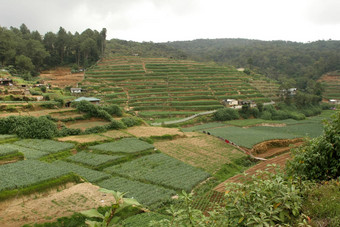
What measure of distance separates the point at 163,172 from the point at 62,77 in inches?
1634

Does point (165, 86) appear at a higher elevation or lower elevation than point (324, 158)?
higher

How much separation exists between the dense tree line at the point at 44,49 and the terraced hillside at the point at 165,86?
5275 mm

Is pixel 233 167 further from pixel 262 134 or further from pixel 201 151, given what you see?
pixel 262 134

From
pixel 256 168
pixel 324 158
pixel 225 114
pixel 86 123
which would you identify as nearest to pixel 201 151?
pixel 256 168

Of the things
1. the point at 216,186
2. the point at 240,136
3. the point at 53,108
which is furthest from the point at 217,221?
the point at 53,108

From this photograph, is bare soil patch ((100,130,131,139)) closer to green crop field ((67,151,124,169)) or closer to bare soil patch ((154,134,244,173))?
bare soil patch ((154,134,244,173))

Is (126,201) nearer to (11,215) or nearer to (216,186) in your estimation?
(11,215)

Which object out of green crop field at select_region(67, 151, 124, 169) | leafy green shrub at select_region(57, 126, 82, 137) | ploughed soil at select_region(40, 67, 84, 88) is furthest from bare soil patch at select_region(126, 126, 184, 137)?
ploughed soil at select_region(40, 67, 84, 88)

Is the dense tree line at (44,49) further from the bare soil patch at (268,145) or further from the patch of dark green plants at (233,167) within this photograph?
the bare soil patch at (268,145)

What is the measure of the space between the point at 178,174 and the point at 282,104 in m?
41.9

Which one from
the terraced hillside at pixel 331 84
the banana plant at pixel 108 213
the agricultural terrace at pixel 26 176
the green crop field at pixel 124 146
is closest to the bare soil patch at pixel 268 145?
the green crop field at pixel 124 146

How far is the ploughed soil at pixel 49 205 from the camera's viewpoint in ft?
36.7

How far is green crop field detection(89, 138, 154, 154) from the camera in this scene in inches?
865

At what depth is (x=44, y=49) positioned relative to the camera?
2119 inches
